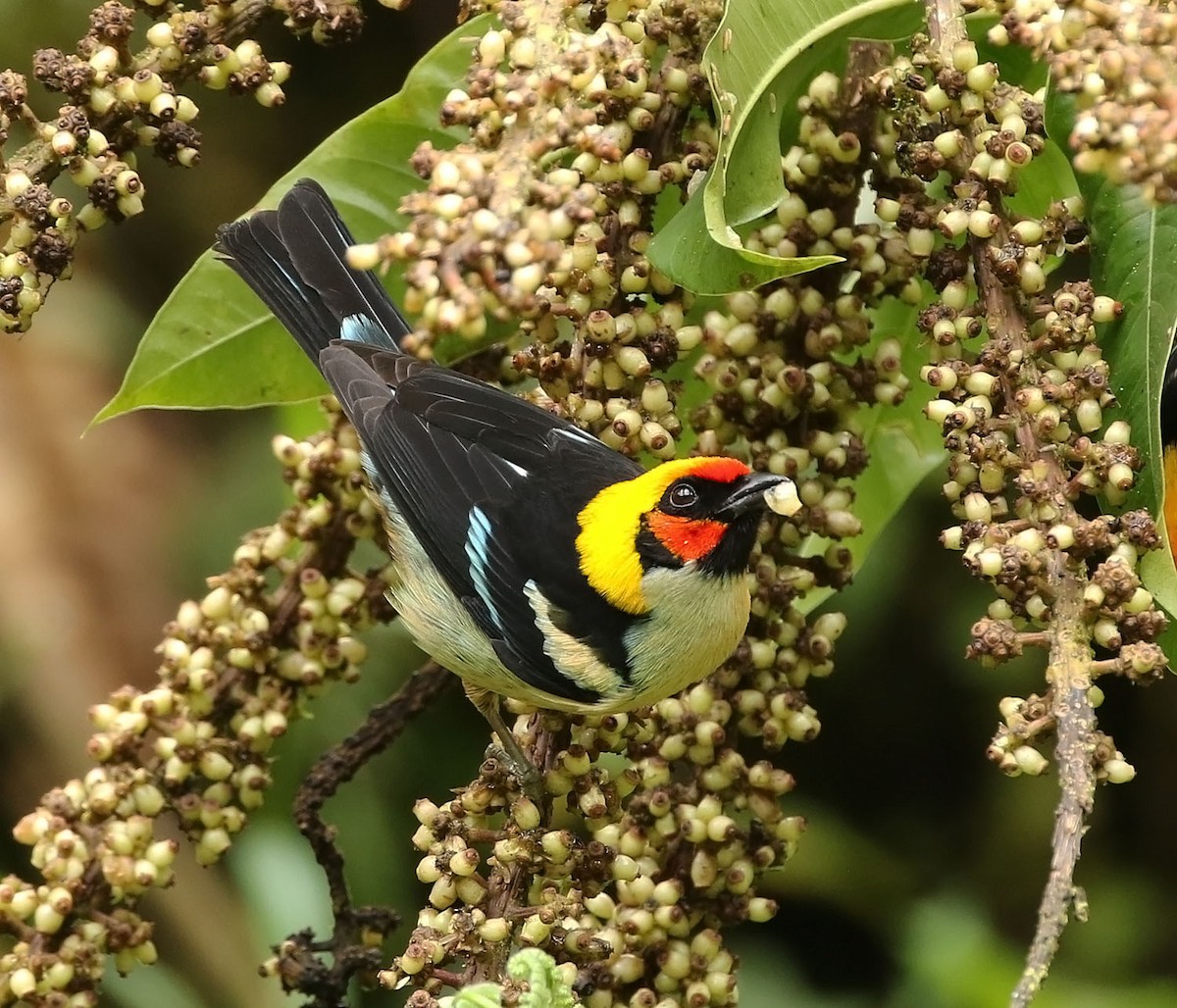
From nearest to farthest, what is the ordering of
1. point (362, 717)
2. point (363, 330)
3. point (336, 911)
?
point (336, 911), point (363, 330), point (362, 717)

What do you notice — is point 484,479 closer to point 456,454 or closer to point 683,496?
point 456,454

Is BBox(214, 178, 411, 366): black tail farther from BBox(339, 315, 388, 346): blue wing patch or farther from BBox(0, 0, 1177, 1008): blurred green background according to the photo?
BBox(0, 0, 1177, 1008): blurred green background

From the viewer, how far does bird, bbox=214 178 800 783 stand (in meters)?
1.93

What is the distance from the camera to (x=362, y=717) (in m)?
3.30

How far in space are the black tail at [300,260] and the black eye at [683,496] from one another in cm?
51

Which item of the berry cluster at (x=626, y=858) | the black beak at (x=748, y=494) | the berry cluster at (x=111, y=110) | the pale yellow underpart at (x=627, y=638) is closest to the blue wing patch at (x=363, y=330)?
the pale yellow underpart at (x=627, y=638)

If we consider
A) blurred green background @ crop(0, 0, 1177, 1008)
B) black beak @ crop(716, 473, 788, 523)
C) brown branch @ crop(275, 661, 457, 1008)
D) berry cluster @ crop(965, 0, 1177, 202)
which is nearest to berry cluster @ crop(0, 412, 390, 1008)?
brown branch @ crop(275, 661, 457, 1008)

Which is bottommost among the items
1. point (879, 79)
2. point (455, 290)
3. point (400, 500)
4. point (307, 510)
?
point (400, 500)

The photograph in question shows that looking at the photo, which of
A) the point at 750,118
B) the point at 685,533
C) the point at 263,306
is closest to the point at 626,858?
the point at 685,533

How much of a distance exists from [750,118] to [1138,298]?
17.0 inches

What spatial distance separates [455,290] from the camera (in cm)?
113

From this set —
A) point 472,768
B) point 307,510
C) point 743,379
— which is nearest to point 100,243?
point 472,768

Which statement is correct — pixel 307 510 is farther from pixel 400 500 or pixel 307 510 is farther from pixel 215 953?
pixel 215 953

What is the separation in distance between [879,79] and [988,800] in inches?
84.2
